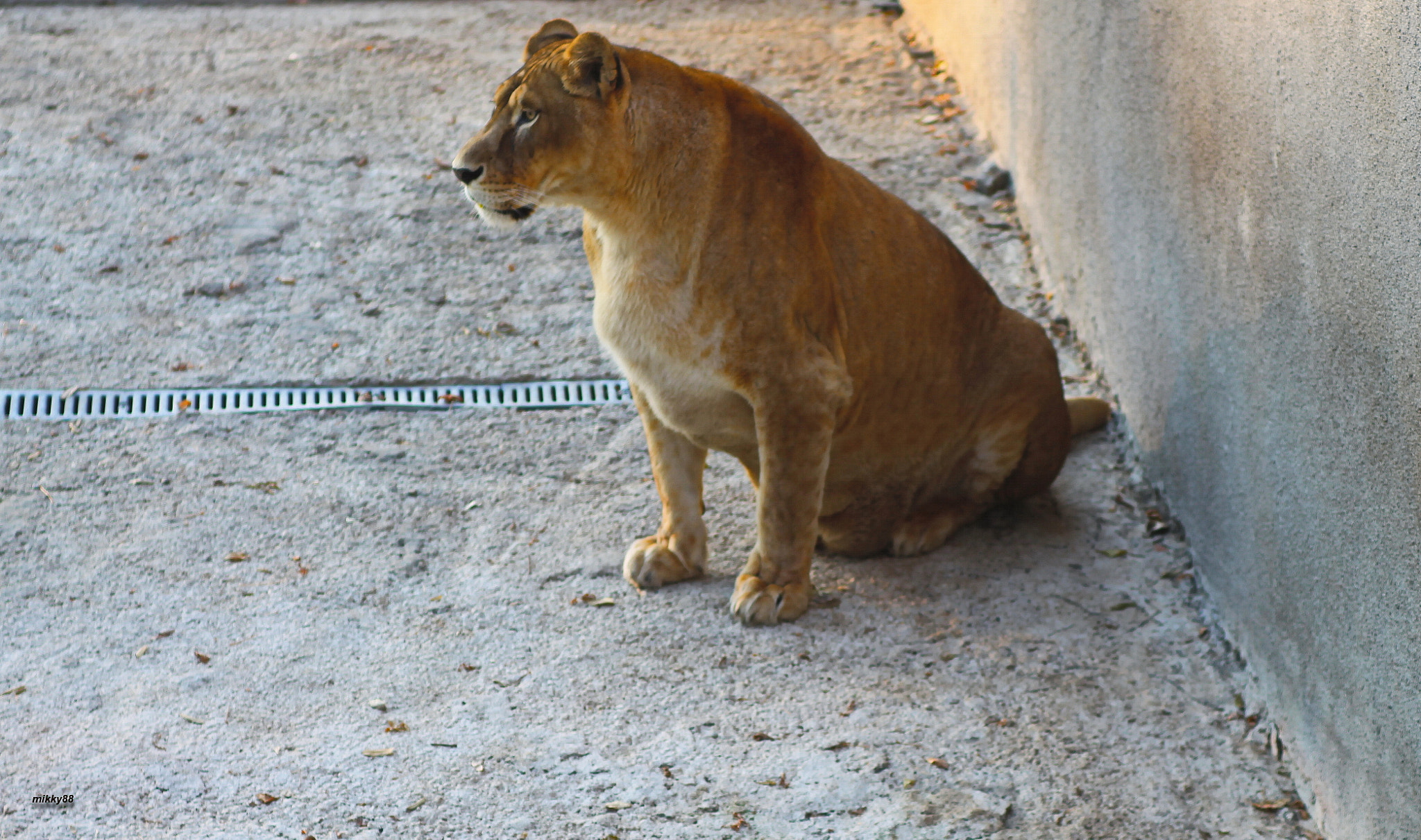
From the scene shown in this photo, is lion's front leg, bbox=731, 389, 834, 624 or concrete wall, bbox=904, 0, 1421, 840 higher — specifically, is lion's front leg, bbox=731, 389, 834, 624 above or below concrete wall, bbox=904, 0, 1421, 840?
below

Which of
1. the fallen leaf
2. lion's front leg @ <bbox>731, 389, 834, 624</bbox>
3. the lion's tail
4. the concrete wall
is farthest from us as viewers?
the lion's tail

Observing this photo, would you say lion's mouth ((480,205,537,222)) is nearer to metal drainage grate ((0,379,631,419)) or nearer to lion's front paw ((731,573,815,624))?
lion's front paw ((731,573,815,624))

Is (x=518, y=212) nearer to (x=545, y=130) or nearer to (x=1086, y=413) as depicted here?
(x=545, y=130)

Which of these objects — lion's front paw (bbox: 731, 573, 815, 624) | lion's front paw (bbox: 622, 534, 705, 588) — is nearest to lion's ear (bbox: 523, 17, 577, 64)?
lion's front paw (bbox: 622, 534, 705, 588)

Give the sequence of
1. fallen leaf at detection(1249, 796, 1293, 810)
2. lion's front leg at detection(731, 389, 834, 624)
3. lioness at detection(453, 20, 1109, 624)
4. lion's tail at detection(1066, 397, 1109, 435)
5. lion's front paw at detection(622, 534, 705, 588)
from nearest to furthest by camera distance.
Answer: fallen leaf at detection(1249, 796, 1293, 810) < lioness at detection(453, 20, 1109, 624) < lion's front leg at detection(731, 389, 834, 624) < lion's front paw at detection(622, 534, 705, 588) < lion's tail at detection(1066, 397, 1109, 435)

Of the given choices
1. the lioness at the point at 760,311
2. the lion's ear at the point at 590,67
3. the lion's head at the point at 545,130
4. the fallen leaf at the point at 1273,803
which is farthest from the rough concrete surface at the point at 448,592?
the lion's ear at the point at 590,67

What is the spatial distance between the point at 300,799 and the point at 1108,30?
11.9ft

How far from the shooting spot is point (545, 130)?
12.0 ft

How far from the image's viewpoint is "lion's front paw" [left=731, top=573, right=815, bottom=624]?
3.99 metres

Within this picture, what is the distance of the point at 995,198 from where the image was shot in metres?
6.44

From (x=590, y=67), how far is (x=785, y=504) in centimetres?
129

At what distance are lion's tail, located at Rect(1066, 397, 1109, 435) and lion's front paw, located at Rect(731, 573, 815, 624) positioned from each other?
4.34ft

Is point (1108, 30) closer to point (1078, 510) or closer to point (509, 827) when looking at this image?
point (1078, 510)

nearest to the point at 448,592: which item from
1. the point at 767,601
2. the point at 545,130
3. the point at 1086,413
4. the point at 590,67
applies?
the point at 767,601
